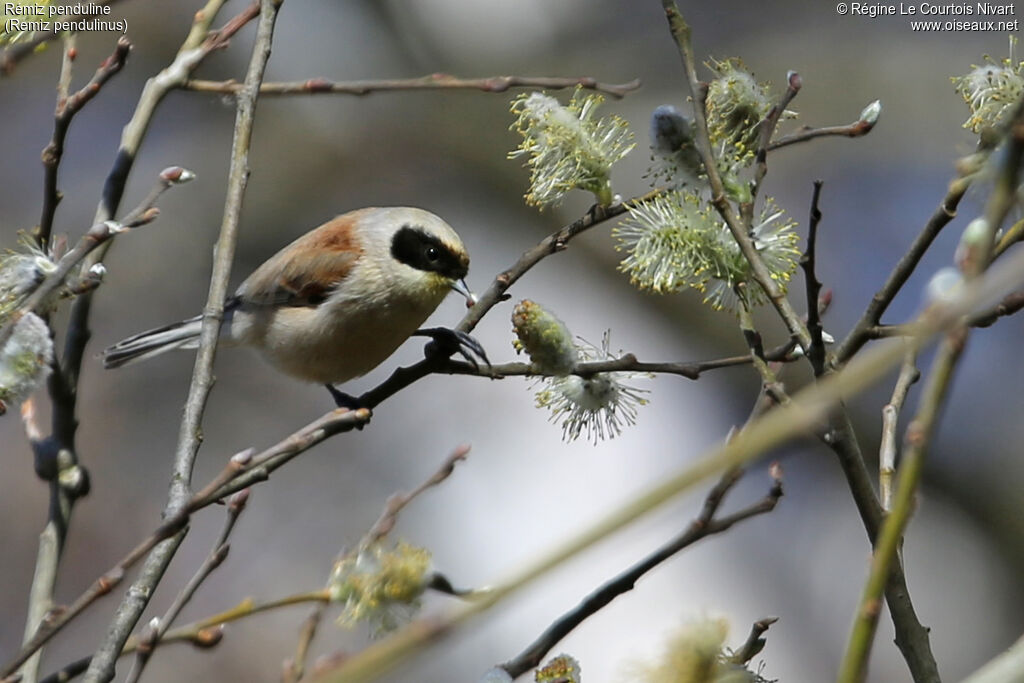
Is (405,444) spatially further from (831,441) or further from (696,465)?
(696,465)

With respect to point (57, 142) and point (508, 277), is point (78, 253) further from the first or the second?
point (508, 277)

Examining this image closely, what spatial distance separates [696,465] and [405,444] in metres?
6.33

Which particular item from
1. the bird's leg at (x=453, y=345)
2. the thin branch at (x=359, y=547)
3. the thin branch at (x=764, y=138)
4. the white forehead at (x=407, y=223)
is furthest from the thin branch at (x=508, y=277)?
the white forehead at (x=407, y=223)

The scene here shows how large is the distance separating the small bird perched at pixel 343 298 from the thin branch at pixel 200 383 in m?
1.17

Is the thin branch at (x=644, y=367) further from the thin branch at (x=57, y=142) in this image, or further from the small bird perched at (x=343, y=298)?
the small bird perched at (x=343, y=298)

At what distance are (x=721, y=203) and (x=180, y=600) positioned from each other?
3.22 ft

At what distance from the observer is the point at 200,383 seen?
169 cm

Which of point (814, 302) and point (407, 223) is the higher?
point (407, 223)

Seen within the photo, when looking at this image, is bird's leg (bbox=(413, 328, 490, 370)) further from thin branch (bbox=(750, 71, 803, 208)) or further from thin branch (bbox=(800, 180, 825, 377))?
thin branch (bbox=(800, 180, 825, 377))

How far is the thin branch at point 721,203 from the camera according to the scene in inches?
59.9

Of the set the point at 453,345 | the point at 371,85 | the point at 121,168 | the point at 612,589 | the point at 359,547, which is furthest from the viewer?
the point at 453,345

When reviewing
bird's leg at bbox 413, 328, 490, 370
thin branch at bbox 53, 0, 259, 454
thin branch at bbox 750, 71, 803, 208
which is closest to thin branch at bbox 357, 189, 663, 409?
bird's leg at bbox 413, 328, 490, 370

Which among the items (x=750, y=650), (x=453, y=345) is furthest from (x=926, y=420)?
(x=453, y=345)

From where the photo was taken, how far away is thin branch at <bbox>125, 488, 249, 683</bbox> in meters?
1.42
